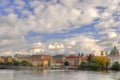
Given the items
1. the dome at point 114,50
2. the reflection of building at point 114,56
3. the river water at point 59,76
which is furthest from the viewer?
the dome at point 114,50

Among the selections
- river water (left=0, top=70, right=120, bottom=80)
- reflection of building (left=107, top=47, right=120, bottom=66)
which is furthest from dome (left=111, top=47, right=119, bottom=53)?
river water (left=0, top=70, right=120, bottom=80)

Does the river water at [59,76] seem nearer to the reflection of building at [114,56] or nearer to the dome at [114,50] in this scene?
the reflection of building at [114,56]

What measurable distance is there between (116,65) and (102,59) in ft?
25.3

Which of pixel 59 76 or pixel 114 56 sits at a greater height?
pixel 114 56

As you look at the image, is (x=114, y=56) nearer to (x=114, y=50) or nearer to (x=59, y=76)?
(x=114, y=50)

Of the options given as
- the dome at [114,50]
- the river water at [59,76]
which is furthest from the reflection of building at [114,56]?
the river water at [59,76]

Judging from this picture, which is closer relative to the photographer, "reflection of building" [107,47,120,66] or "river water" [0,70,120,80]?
"river water" [0,70,120,80]

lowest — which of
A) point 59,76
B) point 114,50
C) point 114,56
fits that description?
point 59,76

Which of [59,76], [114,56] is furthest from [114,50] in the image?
[59,76]

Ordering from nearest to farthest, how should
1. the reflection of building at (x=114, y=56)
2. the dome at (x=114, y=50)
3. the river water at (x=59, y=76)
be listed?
the river water at (x=59, y=76) < the reflection of building at (x=114, y=56) < the dome at (x=114, y=50)

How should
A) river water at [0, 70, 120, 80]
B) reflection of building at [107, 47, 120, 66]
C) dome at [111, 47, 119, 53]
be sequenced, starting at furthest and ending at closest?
dome at [111, 47, 119, 53]
reflection of building at [107, 47, 120, 66]
river water at [0, 70, 120, 80]

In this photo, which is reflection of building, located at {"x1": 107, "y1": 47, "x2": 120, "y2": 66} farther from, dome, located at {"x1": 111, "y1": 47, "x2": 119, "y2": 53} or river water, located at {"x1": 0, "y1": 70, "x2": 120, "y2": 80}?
river water, located at {"x1": 0, "y1": 70, "x2": 120, "y2": 80}

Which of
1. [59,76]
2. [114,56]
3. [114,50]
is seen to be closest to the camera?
[59,76]

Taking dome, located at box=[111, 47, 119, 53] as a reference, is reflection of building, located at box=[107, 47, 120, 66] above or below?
below
